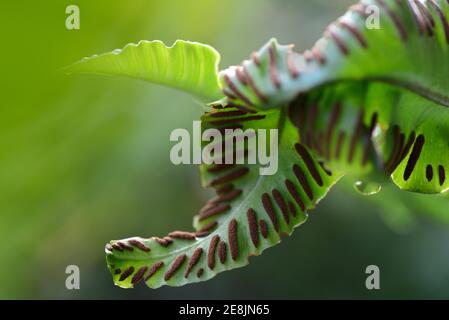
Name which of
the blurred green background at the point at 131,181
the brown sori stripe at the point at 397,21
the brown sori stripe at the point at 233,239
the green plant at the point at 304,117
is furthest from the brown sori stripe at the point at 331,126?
the blurred green background at the point at 131,181

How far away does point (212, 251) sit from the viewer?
0.73m

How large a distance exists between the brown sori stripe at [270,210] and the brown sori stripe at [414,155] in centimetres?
15

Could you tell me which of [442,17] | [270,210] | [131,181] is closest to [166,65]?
[270,210]

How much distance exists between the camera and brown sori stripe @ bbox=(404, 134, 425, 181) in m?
0.72

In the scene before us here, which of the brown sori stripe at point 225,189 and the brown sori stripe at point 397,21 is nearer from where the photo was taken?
the brown sori stripe at point 397,21

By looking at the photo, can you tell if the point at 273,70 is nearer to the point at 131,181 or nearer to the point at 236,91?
the point at 236,91

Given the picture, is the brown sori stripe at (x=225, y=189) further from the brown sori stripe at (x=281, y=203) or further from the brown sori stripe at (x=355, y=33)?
the brown sori stripe at (x=355, y=33)

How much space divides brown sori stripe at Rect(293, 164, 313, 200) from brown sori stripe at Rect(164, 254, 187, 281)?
15cm

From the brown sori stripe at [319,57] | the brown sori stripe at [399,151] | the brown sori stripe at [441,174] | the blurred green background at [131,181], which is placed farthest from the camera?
the blurred green background at [131,181]

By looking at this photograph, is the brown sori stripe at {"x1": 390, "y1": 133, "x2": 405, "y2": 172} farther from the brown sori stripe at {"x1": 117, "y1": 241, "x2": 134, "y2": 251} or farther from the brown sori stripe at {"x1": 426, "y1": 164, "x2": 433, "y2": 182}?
the brown sori stripe at {"x1": 117, "y1": 241, "x2": 134, "y2": 251}

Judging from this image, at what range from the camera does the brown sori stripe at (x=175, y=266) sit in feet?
2.39

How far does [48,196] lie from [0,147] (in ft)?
0.99

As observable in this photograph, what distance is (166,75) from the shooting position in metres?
0.79

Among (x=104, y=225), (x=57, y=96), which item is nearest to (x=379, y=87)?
(x=57, y=96)
